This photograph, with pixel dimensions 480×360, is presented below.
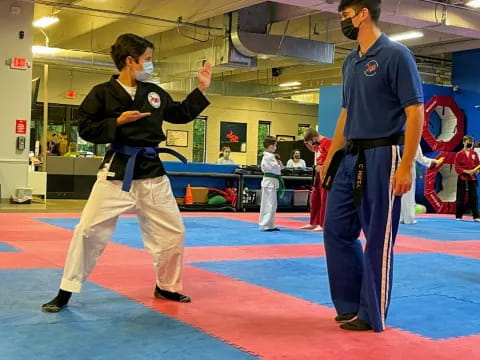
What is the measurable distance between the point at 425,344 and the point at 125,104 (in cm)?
220

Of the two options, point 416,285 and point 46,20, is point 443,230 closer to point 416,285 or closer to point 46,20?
point 416,285

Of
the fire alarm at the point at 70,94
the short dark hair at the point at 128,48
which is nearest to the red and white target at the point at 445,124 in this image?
the fire alarm at the point at 70,94

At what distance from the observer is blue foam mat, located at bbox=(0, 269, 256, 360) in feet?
9.50

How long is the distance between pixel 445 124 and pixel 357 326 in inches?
609

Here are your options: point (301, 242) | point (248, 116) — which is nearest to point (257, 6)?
point (301, 242)

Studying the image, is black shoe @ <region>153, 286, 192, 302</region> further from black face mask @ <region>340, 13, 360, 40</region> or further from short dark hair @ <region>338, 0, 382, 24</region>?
short dark hair @ <region>338, 0, 382, 24</region>

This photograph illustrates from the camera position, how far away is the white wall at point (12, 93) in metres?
12.5

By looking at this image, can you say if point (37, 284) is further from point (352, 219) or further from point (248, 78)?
point (248, 78)

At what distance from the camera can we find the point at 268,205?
957 cm

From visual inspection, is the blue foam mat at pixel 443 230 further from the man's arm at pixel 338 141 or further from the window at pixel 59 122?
the window at pixel 59 122

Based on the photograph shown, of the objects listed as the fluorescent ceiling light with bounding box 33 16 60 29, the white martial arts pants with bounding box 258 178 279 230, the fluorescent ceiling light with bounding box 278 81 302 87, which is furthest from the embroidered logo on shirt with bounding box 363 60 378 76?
the fluorescent ceiling light with bounding box 278 81 302 87

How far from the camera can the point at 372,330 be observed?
137 inches

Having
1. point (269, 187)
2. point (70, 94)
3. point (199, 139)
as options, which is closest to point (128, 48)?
point (269, 187)

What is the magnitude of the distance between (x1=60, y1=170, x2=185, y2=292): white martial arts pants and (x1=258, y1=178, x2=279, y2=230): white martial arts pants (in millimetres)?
5534
